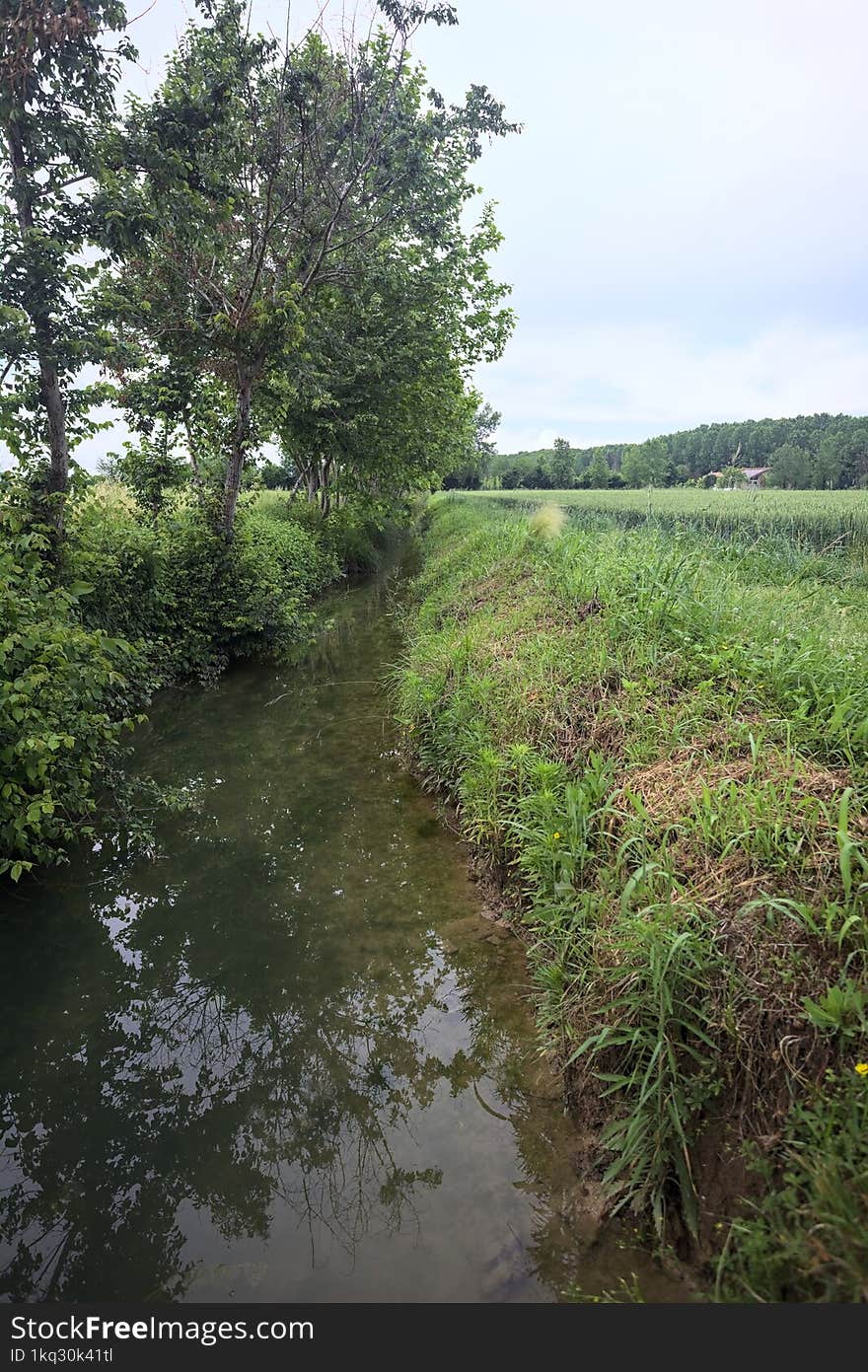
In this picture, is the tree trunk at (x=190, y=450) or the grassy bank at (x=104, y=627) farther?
the tree trunk at (x=190, y=450)

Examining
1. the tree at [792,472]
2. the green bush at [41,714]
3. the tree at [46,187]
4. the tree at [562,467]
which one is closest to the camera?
the green bush at [41,714]

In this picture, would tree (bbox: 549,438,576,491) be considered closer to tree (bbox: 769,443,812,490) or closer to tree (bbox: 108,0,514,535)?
tree (bbox: 769,443,812,490)

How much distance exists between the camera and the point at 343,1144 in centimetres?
255

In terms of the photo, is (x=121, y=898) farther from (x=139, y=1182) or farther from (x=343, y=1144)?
(x=343, y=1144)

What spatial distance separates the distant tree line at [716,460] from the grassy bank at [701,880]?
319 cm

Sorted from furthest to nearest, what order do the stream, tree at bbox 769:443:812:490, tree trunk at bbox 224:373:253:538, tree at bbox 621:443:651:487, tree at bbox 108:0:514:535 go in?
1. tree at bbox 621:443:651:487
2. tree at bbox 769:443:812:490
3. tree trunk at bbox 224:373:253:538
4. tree at bbox 108:0:514:535
5. the stream

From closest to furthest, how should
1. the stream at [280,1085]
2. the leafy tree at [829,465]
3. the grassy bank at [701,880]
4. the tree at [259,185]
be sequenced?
the grassy bank at [701,880], the stream at [280,1085], the tree at [259,185], the leafy tree at [829,465]

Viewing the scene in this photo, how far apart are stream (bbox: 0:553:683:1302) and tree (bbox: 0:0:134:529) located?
4.28 meters

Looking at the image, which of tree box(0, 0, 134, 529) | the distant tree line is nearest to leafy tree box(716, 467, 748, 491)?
the distant tree line

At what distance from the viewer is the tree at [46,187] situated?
5.37 m

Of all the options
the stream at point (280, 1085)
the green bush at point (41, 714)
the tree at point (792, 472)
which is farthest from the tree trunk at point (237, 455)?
the tree at point (792, 472)

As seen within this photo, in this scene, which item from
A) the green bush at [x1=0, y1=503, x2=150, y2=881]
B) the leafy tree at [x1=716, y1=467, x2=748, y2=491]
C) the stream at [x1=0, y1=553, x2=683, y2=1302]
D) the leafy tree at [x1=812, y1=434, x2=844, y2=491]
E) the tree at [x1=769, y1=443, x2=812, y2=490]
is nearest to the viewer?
the stream at [x1=0, y1=553, x2=683, y2=1302]

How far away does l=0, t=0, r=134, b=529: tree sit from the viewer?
537 centimetres

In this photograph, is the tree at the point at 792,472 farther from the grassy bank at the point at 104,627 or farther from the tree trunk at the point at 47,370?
the tree trunk at the point at 47,370
